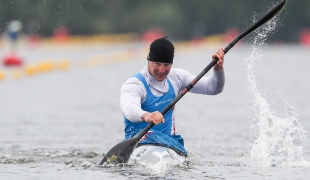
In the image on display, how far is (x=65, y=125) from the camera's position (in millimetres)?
16672

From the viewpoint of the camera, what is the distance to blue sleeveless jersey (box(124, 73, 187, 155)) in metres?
11.0

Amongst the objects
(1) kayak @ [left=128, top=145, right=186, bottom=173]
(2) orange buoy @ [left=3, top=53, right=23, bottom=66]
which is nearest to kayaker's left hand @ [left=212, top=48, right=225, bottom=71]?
(1) kayak @ [left=128, top=145, right=186, bottom=173]

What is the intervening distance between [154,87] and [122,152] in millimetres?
889

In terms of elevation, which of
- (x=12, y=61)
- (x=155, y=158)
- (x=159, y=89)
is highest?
(x=12, y=61)

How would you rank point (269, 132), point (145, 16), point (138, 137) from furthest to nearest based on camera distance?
point (145, 16) → point (269, 132) → point (138, 137)

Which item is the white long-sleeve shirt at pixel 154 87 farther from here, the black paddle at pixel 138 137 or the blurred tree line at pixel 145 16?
the blurred tree line at pixel 145 16

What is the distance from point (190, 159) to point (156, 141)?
155 centimetres

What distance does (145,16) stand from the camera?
81000 mm

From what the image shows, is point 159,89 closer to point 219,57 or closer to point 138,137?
point 138,137

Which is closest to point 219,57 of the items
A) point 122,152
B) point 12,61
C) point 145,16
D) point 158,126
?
point 158,126

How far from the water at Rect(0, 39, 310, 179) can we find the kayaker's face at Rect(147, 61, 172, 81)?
1.13 m

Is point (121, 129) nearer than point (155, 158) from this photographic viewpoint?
No

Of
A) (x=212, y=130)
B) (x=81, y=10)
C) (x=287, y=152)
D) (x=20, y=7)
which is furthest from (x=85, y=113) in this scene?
(x=81, y=10)

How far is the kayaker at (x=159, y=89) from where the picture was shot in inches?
423
